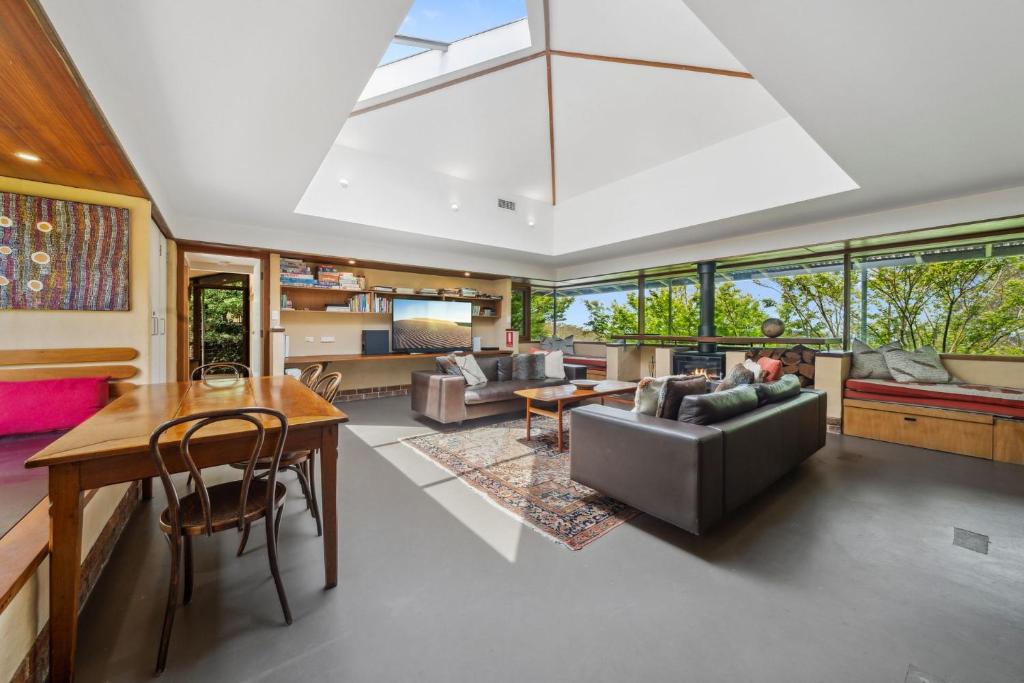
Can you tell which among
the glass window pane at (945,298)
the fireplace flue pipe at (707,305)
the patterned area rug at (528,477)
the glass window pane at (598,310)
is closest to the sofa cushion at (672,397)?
the patterned area rug at (528,477)

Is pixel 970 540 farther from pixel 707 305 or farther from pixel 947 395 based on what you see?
pixel 707 305

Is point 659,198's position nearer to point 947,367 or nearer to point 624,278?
point 624,278

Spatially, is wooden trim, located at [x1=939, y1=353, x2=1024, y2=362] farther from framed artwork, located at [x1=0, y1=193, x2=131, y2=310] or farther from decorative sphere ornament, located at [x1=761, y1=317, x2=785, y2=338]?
framed artwork, located at [x1=0, y1=193, x2=131, y2=310]

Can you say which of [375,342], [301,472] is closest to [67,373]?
[301,472]

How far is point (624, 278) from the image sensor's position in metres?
7.18

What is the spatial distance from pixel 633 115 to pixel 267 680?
16.2 feet

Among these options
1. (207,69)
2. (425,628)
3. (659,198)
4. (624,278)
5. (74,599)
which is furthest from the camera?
(624,278)

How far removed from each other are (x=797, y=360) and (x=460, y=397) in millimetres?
4202

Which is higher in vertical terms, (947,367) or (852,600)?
(947,367)

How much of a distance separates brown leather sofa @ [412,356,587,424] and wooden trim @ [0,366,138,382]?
7.90ft

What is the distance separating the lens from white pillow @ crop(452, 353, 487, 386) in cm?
475

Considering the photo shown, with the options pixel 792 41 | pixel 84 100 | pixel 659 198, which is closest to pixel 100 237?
pixel 84 100

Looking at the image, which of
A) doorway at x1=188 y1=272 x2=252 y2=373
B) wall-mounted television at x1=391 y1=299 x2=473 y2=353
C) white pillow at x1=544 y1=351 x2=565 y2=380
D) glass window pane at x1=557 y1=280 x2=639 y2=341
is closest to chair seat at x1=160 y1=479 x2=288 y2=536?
white pillow at x1=544 y1=351 x2=565 y2=380

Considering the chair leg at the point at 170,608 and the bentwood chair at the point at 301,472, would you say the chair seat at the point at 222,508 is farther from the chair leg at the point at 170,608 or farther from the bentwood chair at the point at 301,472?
the bentwood chair at the point at 301,472
